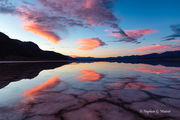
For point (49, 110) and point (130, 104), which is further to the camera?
point (130, 104)

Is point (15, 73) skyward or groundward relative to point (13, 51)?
groundward

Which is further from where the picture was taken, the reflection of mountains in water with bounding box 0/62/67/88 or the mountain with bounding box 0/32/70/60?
the mountain with bounding box 0/32/70/60

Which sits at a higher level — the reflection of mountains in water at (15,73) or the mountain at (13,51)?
the mountain at (13,51)

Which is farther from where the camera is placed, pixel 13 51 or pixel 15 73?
pixel 13 51

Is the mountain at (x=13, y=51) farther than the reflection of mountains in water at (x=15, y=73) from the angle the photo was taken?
Yes

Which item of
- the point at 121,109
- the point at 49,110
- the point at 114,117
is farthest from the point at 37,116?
the point at 121,109

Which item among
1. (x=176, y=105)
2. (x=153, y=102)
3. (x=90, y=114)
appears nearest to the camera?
(x=90, y=114)

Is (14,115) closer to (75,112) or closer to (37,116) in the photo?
(37,116)

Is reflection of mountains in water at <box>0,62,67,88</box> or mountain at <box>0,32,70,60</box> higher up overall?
mountain at <box>0,32,70,60</box>

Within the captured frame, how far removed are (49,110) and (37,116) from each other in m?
0.25

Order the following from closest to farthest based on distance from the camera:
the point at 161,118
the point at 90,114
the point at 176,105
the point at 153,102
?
1. the point at 161,118
2. the point at 90,114
3. the point at 176,105
4. the point at 153,102

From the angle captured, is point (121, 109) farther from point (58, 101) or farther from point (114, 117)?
point (58, 101)

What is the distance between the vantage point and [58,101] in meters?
2.35

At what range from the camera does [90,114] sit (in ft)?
5.73
